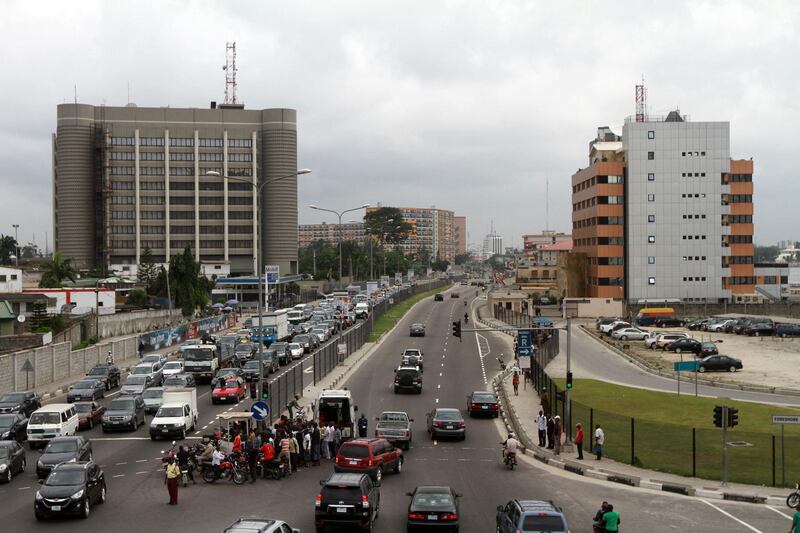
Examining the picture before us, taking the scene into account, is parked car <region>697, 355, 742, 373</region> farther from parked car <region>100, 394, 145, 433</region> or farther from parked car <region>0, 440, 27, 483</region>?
parked car <region>0, 440, 27, 483</region>

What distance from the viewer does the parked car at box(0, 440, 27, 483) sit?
27625 millimetres

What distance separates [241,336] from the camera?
76.1m

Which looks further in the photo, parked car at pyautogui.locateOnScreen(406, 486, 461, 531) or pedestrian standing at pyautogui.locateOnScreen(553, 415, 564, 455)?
pedestrian standing at pyautogui.locateOnScreen(553, 415, 564, 455)

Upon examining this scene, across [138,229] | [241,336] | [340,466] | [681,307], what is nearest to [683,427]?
[340,466]

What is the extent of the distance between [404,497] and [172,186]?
519 ft

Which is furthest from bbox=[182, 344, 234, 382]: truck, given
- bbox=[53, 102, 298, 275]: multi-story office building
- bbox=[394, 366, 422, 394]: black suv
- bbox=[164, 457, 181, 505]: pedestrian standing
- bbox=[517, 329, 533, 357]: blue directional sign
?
bbox=[53, 102, 298, 275]: multi-story office building

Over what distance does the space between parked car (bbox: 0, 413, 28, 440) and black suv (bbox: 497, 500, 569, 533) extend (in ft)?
76.4

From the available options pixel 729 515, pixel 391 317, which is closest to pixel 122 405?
pixel 729 515

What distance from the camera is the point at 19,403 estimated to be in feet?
135

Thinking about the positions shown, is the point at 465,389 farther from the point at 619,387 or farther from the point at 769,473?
the point at 769,473

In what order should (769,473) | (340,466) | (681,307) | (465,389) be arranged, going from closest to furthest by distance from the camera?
(340,466) < (769,473) < (465,389) < (681,307)

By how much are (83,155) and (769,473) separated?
164 metres

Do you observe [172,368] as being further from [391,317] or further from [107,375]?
[391,317]

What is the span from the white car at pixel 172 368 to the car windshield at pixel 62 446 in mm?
23614
